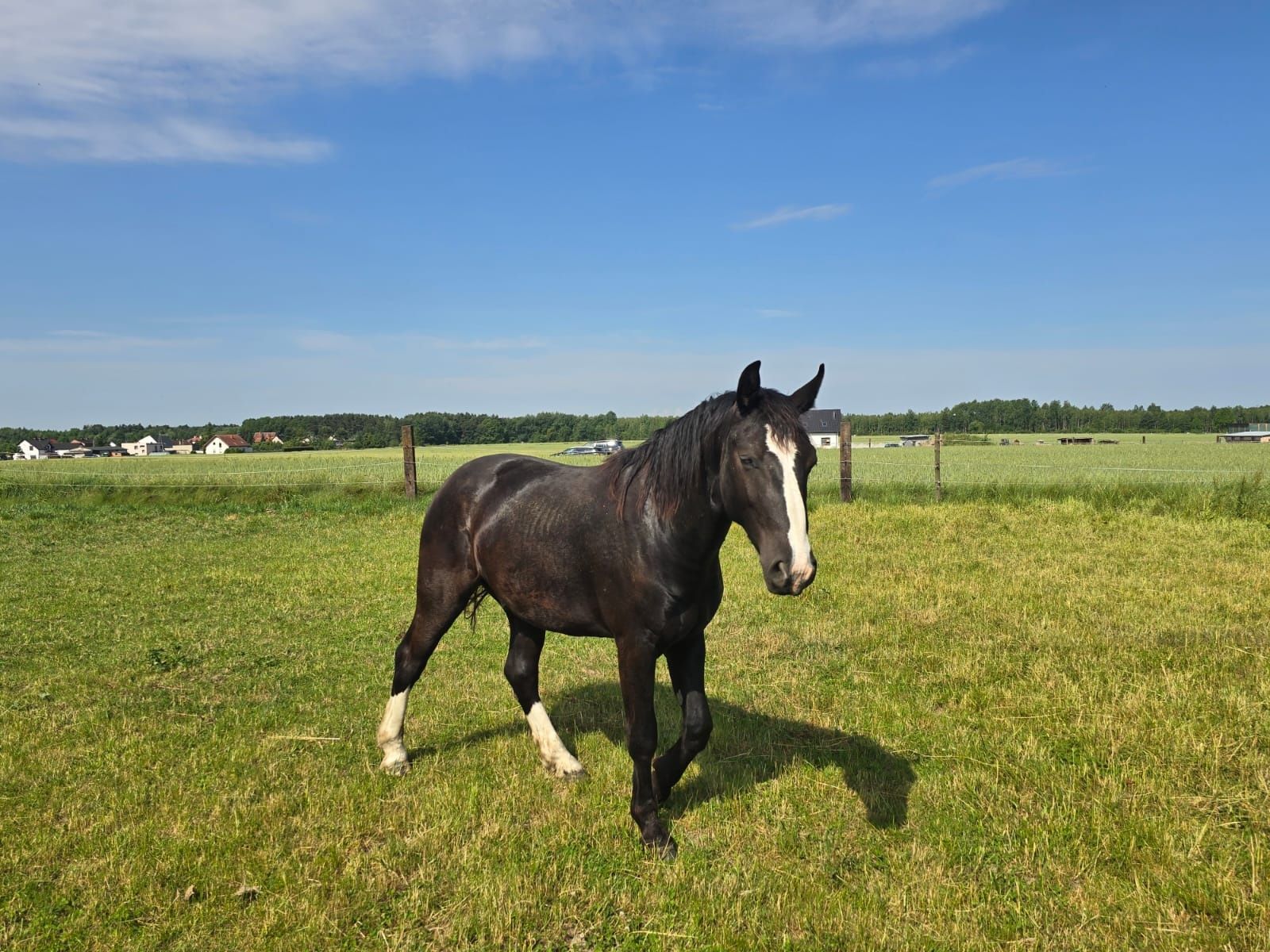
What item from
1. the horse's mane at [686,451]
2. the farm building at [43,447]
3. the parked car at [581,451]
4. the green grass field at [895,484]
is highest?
the farm building at [43,447]

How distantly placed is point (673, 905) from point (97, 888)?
2.66m

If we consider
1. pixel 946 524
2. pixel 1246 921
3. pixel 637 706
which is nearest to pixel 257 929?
pixel 637 706

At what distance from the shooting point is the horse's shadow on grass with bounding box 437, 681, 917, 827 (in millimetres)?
4734

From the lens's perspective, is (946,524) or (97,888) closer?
(97,888)

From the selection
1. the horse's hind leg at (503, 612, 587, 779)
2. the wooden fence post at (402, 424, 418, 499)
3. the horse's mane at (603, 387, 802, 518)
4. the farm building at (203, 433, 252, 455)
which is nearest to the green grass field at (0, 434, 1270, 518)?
the wooden fence post at (402, 424, 418, 499)

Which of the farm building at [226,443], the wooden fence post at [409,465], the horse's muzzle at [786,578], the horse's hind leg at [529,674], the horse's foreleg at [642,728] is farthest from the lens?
the farm building at [226,443]

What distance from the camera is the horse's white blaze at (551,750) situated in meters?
5.08

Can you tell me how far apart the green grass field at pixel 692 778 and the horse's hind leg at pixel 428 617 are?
0.73ft

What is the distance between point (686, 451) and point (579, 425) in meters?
66.7

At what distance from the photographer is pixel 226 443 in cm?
8994

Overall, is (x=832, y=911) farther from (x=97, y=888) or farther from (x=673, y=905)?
(x=97, y=888)

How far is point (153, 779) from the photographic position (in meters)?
4.88

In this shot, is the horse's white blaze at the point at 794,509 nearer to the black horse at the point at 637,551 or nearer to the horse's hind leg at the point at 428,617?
the black horse at the point at 637,551

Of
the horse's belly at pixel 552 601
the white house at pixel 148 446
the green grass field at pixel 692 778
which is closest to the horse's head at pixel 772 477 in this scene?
the horse's belly at pixel 552 601
